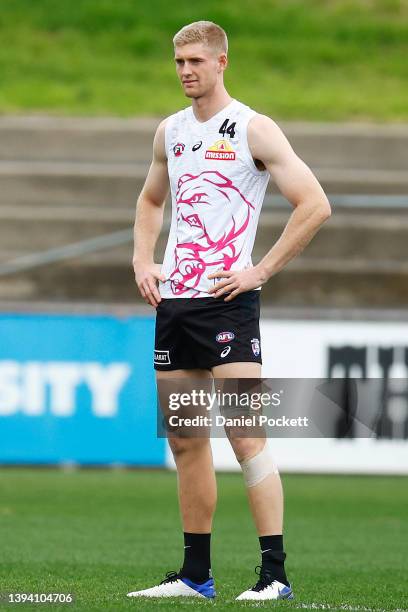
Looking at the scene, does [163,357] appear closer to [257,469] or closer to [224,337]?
[224,337]

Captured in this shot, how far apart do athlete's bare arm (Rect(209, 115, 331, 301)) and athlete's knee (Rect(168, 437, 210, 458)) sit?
57 centimetres

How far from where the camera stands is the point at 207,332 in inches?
211

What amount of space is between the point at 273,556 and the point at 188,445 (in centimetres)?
53

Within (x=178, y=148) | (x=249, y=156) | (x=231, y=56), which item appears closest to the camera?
(x=249, y=156)

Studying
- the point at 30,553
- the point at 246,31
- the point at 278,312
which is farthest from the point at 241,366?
the point at 246,31

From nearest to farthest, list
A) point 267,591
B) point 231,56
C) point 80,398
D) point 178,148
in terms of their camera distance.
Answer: point 267,591 → point 178,148 → point 80,398 → point 231,56

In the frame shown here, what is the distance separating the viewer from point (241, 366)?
209 inches

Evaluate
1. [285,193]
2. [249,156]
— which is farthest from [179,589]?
[249,156]

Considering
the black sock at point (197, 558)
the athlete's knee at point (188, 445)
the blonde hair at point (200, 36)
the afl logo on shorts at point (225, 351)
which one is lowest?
the black sock at point (197, 558)

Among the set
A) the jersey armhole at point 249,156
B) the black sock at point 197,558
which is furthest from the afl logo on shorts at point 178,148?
the black sock at point 197,558

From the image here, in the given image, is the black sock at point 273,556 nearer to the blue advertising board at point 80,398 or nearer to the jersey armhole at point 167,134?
the jersey armhole at point 167,134

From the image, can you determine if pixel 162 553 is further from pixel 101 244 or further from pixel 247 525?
pixel 101 244

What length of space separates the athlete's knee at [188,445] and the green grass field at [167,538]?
0.56 meters

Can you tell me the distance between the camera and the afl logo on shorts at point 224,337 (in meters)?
5.33
